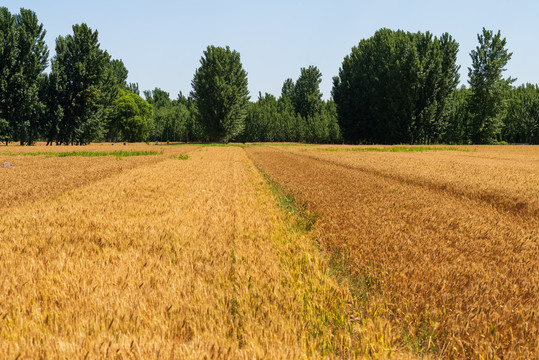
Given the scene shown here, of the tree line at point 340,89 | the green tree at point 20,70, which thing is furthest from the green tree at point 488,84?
the green tree at point 20,70

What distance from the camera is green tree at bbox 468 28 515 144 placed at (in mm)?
54616

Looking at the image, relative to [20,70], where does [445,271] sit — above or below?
below

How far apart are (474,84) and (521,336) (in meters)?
66.2

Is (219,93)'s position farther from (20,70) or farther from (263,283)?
(263,283)

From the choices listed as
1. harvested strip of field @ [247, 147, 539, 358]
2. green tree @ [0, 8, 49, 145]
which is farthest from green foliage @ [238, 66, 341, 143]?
harvested strip of field @ [247, 147, 539, 358]

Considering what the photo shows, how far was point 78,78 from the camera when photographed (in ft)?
167

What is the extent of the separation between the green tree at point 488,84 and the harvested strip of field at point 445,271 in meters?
59.2

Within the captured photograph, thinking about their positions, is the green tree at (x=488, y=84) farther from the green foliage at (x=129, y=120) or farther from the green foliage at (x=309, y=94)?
the green foliage at (x=129, y=120)

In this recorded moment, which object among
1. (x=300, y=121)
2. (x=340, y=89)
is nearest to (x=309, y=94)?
(x=300, y=121)

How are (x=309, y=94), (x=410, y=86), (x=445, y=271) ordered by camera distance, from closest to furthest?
1. (x=445, y=271)
2. (x=410, y=86)
3. (x=309, y=94)

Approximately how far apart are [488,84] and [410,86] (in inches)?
662

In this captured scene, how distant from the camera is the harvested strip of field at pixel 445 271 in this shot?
2.21 metres

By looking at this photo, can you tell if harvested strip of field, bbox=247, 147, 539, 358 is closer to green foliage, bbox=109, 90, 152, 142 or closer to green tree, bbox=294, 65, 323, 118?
green foliage, bbox=109, 90, 152, 142

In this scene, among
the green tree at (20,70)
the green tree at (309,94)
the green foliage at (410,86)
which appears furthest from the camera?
the green tree at (309,94)
